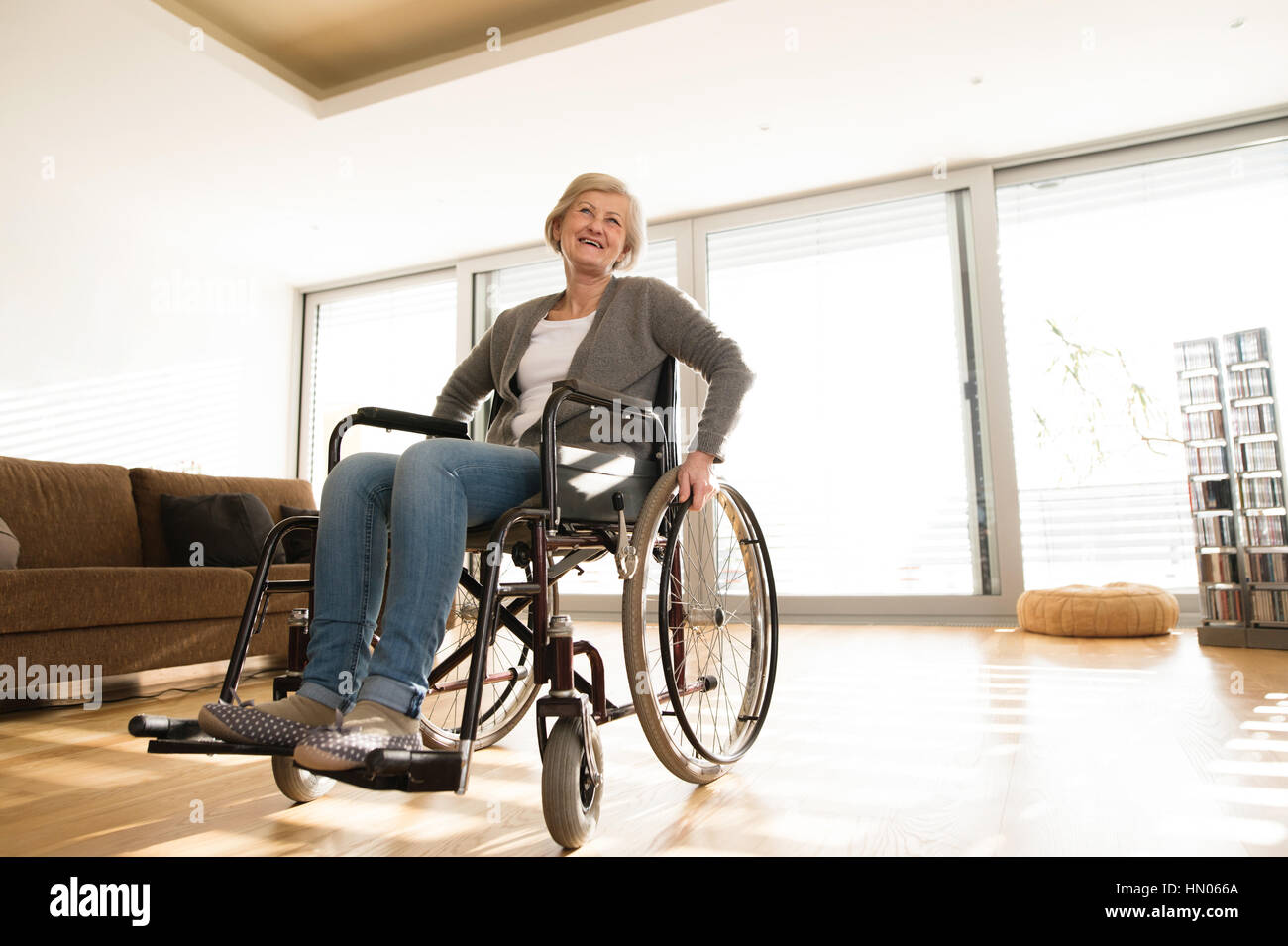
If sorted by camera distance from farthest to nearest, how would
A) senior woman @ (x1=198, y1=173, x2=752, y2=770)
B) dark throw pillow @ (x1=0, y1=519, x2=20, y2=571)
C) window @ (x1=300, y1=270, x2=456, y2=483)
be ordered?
window @ (x1=300, y1=270, x2=456, y2=483), dark throw pillow @ (x1=0, y1=519, x2=20, y2=571), senior woman @ (x1=198, y1=173, x2=752, y2=770)

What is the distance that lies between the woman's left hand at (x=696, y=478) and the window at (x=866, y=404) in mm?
2946

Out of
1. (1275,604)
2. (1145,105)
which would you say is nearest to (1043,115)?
(1145,105)

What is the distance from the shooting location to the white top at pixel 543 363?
4.58 ft

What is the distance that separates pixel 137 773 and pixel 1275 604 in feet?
11.7

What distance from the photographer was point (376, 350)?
19.0ft

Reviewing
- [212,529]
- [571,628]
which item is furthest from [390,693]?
[212,529]

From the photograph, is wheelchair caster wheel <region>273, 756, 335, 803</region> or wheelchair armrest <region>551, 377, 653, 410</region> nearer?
wheelchair armrest <region>551, 377, 653, 410</region>

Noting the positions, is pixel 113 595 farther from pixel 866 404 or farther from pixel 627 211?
pixel 866 404

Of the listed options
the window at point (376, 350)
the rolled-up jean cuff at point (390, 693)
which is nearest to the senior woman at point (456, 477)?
the rolled-up jean cuff at point (390, 693)

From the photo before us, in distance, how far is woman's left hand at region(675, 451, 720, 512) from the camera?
125cm

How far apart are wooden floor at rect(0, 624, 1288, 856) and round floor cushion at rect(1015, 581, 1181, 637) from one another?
115 centimetres

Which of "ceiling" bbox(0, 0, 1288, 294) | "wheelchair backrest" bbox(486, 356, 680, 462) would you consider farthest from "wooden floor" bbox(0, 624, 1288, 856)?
"ceiling" bbox(0, 0, 1288, 294)

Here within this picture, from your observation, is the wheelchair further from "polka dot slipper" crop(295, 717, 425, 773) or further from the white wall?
the white wall

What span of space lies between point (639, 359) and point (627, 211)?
33cm
